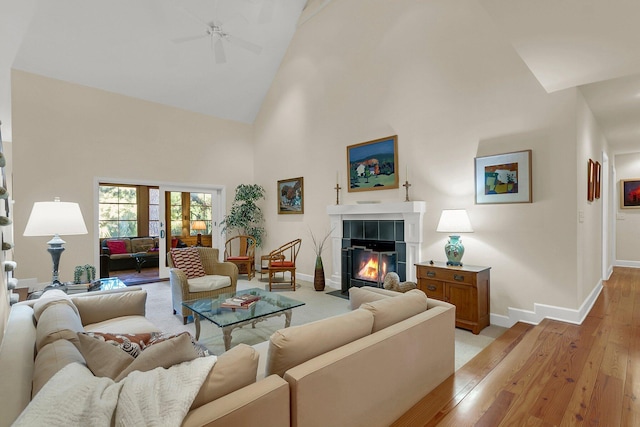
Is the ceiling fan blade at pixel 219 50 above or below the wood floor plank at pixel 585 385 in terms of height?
above

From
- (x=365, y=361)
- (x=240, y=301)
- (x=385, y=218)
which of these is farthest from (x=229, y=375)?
(x=385, y=218)

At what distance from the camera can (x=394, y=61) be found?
453cm

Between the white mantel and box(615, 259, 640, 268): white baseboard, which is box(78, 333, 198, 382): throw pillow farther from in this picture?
box(615, 259, 640, 268): white baseboard

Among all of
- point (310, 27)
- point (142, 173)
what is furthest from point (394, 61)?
point (142, 173)

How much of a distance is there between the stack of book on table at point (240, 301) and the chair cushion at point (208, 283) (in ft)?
1.97

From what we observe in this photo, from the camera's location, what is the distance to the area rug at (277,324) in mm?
3004

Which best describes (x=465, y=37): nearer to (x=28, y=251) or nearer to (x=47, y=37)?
(x=47, y=37)

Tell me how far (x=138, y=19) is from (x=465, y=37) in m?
4.88

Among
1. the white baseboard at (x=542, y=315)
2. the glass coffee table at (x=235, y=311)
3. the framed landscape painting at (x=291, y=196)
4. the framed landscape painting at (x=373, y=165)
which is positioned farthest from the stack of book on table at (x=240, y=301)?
the framed landscape painting at (x=291, y=196)

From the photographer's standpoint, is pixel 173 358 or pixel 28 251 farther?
pixel 28 251

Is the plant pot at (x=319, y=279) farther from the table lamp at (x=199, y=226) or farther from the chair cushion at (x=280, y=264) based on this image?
the table lamp at (x=199, y=226)

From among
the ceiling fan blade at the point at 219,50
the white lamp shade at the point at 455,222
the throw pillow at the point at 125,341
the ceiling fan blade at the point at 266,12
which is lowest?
the throw pillow at the point at 125,341

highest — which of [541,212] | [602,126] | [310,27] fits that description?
[310,27]

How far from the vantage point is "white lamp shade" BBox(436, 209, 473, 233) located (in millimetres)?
3482
